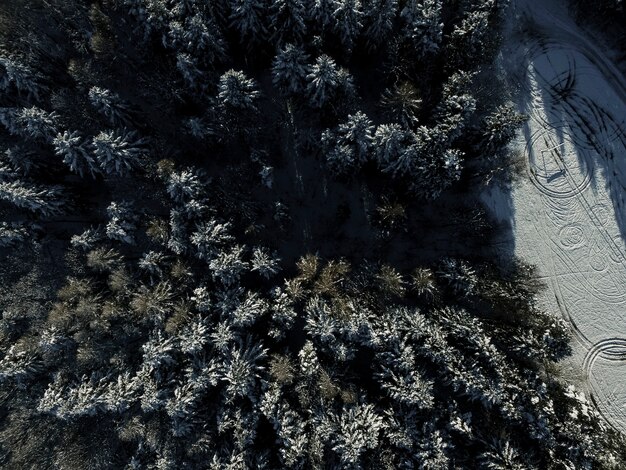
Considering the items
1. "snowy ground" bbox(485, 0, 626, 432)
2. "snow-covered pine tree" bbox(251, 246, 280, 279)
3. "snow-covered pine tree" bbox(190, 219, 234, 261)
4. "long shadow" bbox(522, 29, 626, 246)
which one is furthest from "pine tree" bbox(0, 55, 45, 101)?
"long shadow" bbox(522, 29, 626, 246)

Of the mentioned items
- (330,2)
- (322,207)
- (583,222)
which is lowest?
(322,207)

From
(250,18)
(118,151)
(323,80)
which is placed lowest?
(118,151)

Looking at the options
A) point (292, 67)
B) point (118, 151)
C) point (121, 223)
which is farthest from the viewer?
point (121, 223)

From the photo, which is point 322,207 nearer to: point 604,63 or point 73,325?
point 73,325

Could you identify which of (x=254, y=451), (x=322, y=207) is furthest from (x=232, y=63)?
(x=254, y=451)

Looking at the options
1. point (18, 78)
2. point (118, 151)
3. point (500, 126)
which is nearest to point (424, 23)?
point (500, 126)

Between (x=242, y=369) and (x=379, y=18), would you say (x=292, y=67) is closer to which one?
(x=379, y=18)

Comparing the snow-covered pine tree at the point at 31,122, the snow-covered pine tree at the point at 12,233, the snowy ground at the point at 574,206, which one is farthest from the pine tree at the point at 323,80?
the snow-covered pine tree at the point at 12,233
